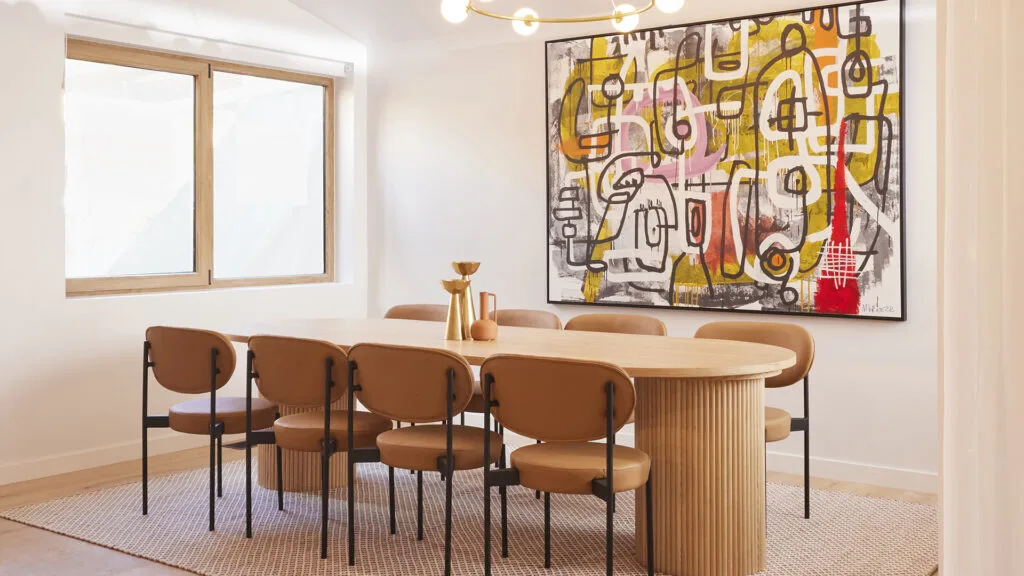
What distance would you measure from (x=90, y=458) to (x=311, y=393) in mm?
2098

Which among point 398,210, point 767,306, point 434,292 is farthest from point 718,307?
point 398,210

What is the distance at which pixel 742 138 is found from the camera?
4953 mm

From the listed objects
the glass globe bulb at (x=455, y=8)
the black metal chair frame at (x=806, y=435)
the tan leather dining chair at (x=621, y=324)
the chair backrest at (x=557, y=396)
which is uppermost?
the glass globe bulb at (x=455, y=8)

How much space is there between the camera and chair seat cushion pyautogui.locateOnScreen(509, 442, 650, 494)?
2932 millimetres

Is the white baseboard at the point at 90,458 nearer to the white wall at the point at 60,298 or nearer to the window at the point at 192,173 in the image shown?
the white wall at the point at 60,298

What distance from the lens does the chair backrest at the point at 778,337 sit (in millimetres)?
3967

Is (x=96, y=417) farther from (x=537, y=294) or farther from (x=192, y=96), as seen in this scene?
(x=537, y=294)

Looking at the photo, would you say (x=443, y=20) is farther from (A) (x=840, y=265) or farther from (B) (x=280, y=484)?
(B) (x=280, y=484)

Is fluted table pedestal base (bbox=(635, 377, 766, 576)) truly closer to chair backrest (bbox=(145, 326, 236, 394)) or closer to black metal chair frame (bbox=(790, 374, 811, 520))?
black metal chair frame (bbox=(790, 374, 811, 520))

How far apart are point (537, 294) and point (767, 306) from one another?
145 centimetres

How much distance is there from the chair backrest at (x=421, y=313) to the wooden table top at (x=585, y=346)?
0.37 m

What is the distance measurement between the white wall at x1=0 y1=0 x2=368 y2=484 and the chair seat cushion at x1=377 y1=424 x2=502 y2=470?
2.29 meters

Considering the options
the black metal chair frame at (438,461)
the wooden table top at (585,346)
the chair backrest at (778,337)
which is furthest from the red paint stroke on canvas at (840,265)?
the black metal chair frame at (438,461)

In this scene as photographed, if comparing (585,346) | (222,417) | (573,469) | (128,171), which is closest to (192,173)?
(128,171)
